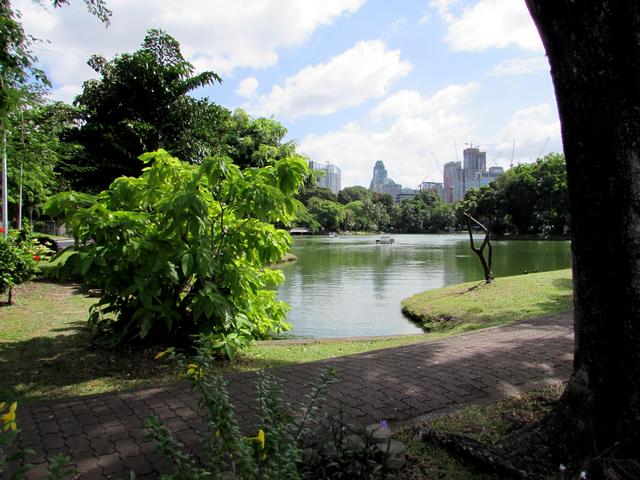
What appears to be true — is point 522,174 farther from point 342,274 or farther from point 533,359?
point 533,359

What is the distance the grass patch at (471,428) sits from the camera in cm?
269

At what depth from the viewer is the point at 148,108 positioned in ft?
35.7

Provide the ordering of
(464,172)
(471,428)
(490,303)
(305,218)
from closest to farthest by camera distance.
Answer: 1. (471,428)
2. (305,218)
3. (490,303)
4. (464,172)

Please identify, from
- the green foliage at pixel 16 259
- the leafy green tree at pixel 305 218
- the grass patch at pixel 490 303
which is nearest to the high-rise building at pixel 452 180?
the leafy green tree at pixel 305 218

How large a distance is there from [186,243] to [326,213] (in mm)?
88704

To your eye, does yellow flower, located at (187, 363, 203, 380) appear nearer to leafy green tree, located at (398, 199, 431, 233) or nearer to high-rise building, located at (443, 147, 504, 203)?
leafy green tree, located at (398, 199, 431, 233)

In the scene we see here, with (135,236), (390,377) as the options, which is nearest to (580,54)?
(390,377)

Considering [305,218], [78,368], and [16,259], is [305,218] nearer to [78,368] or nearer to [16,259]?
[78,368]

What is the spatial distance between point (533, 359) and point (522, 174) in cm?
6548

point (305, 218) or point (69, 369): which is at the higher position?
point (305, 218)

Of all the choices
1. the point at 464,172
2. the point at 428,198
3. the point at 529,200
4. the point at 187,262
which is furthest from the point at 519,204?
the point at 464,172

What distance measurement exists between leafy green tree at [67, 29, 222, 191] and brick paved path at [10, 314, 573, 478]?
7.43 m

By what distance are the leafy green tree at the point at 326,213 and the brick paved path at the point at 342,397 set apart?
281 feet

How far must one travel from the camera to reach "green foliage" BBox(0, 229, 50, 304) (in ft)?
29.7
